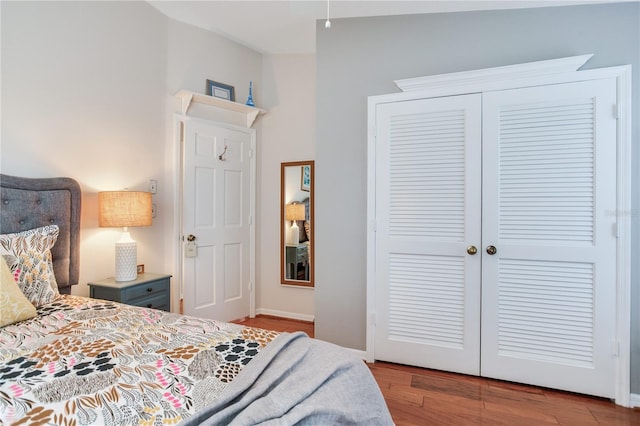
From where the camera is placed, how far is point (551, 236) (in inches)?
87.4

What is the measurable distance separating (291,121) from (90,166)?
2.01m

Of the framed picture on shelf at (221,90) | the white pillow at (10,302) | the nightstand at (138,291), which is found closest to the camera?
the white pillow at (10,302)

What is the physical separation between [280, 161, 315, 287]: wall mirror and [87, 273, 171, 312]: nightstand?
141 cm

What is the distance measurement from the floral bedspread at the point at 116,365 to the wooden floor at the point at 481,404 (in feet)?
4.06

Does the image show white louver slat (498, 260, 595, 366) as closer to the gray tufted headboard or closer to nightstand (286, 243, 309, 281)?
nightstand (286, 243, 309, 281)

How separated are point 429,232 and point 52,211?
8.30ft

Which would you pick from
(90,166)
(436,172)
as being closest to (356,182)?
(436,172)

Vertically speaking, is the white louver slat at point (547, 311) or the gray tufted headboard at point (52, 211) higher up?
the gray tufted headboard at point (52, 211)

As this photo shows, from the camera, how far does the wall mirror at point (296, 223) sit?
3.68 m

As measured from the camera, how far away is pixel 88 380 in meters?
0.99

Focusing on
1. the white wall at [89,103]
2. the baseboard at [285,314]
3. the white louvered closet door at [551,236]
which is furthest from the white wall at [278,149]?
the white louvered closet door at [551,236]

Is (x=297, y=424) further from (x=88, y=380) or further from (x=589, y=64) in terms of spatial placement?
(x=589, y=64)

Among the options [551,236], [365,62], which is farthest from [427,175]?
[365,62]

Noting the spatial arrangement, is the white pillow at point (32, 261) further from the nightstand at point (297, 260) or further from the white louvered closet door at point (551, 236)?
the white louvered closet door at point (551, 236)
